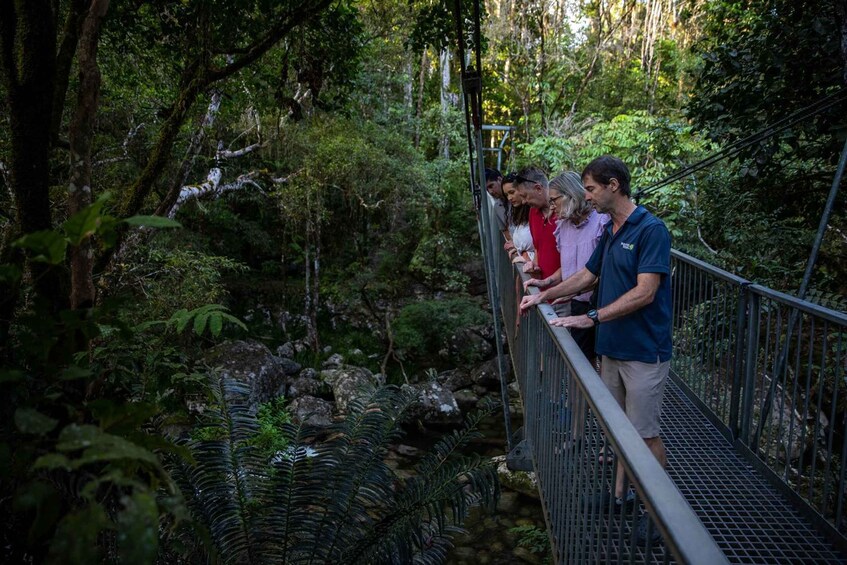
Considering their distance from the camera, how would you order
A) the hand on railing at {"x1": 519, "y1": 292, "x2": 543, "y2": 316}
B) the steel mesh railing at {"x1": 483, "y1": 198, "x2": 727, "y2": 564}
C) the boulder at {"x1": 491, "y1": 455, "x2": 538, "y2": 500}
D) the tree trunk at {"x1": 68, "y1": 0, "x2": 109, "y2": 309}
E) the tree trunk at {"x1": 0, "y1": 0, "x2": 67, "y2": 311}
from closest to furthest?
the steel mesh railing at {"x1": 483, "y1": 198, "x2": 727, "y2": 564}, the tree trunk at {"x1": 0, "y1": 0, "x2": 67, "y2": 311}, the tree trunk at {"x1": 68, "y1": 0, "x2": 109, "y2": 309}, the hand on railing at {"x1": 519, "y1": 292, "x2": 543, "y2": 316}, the boulder at {"x1": 491, "y1": 455, "x2": 538, "y2": 500}

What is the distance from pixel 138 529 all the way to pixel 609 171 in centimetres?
224

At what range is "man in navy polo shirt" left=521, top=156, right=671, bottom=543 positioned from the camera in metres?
2.43

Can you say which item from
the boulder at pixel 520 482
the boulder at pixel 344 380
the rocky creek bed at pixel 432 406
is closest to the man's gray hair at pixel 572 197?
the rocky creek bed at pixel 432 406

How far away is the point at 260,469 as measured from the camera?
361cm

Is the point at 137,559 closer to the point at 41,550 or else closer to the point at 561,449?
the point at 41,550

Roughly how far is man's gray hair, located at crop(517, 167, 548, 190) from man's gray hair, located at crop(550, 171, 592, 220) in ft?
1.82

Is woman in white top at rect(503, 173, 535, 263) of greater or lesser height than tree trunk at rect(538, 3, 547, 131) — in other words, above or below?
below

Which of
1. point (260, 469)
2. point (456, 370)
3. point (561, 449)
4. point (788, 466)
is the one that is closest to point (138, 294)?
point (260, 469)

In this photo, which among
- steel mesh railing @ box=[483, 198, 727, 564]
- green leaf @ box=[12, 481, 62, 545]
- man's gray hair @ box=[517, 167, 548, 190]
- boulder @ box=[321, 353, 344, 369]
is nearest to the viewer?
green leaf @ box=[12, 481, 62, 545]

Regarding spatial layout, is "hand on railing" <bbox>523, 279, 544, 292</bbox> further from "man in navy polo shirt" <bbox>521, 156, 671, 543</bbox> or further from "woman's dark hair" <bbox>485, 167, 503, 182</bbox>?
"woman's dark hair" <bbox>485, 167, 503, 182</bbox>

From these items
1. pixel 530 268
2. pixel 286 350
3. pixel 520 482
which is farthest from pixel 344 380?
pixel 530 268

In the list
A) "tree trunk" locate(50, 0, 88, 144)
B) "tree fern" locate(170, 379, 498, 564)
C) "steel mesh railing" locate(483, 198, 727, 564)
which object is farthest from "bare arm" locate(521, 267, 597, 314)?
"tree trunk" locate(50, 0, 88, 144)

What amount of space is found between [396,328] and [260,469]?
33.5ft

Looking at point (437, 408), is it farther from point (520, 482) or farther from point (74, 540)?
point (74, 540)
